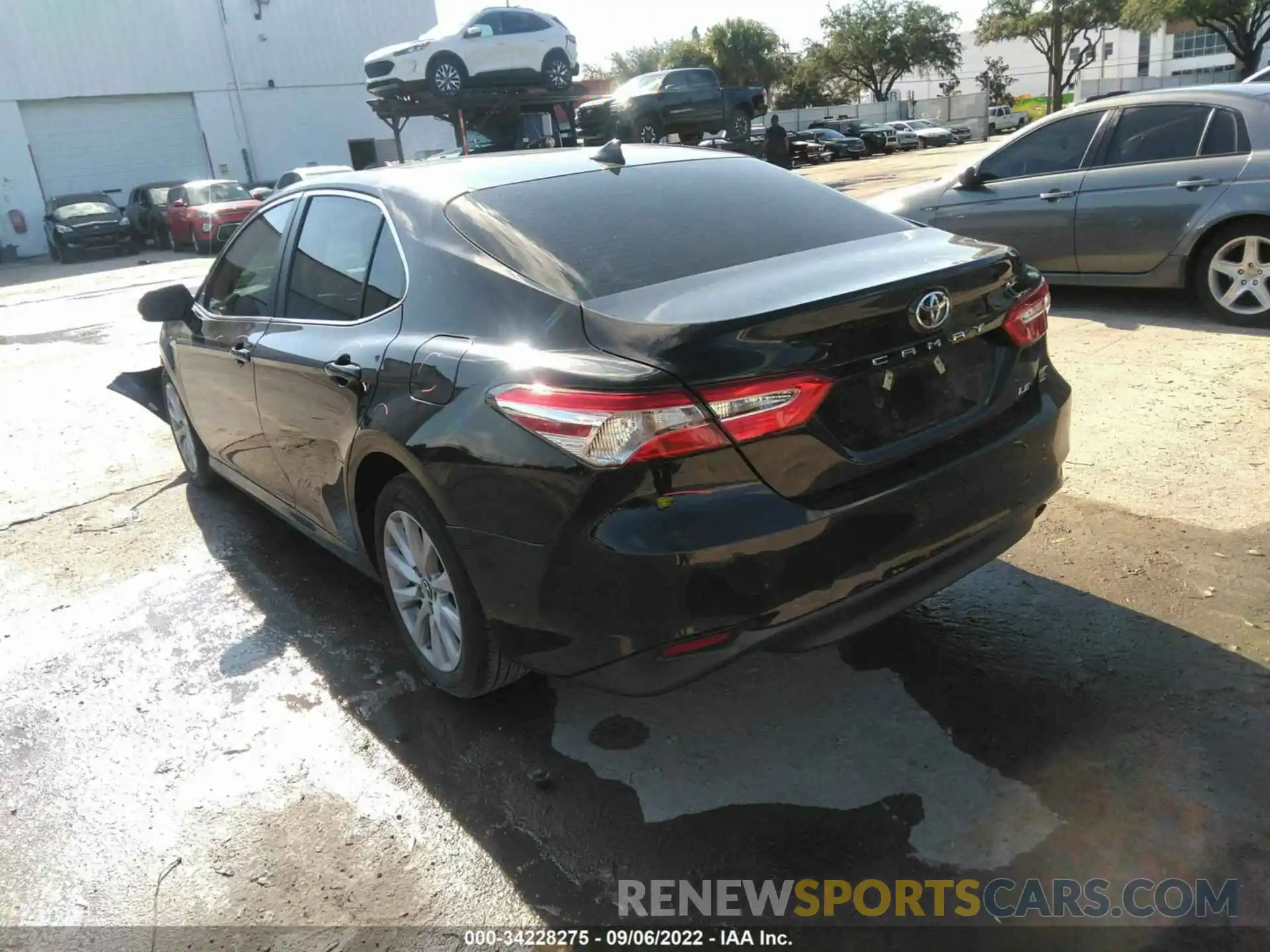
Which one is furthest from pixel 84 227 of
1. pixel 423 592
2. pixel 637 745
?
pixel 637 745

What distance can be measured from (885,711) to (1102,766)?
59cm

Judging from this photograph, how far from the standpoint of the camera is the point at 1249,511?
3.90 metres

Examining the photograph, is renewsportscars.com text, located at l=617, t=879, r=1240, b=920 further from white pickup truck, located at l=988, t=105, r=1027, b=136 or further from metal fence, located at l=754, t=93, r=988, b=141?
white pickup truck, located at l=988, t=105, r=1027, b=136

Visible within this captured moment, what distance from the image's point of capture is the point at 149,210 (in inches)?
985

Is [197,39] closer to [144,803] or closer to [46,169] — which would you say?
[46,169]

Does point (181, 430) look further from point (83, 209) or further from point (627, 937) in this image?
point (83, 209)

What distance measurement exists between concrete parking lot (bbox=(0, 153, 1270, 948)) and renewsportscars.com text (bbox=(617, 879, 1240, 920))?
0.04 m

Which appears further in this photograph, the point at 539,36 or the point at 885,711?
the point at 539,36

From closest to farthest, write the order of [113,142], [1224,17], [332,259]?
1. [332,259]
2. [113,142]
3. [1224,17]

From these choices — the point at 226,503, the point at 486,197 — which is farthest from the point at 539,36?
the point at 486,197

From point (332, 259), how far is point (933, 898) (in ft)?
9.11

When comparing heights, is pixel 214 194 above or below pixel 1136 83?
below

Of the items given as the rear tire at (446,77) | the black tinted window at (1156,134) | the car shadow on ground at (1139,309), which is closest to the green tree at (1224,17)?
the rear tire at (446,77)

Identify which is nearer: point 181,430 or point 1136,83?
point 181,430
